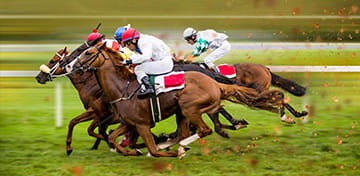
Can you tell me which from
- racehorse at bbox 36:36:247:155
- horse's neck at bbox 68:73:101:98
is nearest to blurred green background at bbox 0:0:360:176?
racehorse at bbox 36:36:247:155

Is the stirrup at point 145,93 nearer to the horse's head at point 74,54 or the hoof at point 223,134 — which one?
the horse's head at point 74,54

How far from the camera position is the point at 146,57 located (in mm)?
4871

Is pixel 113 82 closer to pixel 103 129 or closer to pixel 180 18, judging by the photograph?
pixel 103 129

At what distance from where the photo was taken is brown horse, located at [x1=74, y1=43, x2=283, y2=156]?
4.96 m

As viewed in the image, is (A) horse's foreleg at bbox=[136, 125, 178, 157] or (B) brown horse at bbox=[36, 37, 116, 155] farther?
(B) brown horse at bbox=[36, 37, 116, 155]

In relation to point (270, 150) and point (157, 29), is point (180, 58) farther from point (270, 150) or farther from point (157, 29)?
point (157, 29)

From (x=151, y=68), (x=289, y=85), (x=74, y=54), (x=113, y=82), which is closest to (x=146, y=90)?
(x=151, y=68)

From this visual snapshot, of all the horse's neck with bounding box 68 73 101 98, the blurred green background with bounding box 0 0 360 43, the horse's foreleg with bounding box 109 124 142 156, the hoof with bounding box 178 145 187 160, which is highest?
the horse's neck with bounding box 68 73 101 98

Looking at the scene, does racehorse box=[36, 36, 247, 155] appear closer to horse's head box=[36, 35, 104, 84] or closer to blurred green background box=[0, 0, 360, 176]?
horse's head box=[36, 35, 104, 84]

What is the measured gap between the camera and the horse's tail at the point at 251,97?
5.28 meters

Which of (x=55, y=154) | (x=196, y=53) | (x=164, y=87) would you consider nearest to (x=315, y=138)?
(x=196, y=53)

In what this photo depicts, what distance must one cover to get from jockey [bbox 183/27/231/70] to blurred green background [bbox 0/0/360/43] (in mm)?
11367

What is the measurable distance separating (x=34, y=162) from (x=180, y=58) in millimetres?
2001

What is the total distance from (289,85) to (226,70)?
953 millimetres
